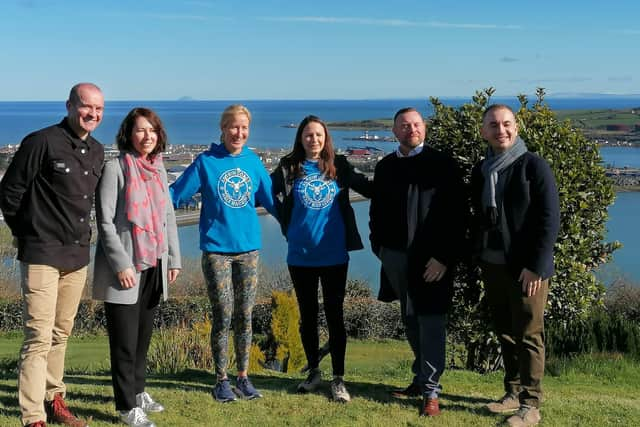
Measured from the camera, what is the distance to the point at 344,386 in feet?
17.7

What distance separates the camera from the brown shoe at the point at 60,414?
4578 mm

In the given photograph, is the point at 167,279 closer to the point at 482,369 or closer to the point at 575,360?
the point at 482,369

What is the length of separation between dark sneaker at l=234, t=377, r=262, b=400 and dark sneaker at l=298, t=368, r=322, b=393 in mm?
380

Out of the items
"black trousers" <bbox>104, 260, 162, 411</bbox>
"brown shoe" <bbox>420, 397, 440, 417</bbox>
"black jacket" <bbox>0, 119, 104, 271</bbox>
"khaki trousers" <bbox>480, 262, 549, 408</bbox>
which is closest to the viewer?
"black jacket" <bbox>0, 119, 104, 271</bbox>

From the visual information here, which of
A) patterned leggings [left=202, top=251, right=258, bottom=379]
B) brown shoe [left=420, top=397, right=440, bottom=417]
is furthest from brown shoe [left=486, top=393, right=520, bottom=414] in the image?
patterned leggings [left=202, top=251, right=258, bottom=379]

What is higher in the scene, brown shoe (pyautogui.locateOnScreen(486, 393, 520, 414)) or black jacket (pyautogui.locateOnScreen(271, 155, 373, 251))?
black jacket (pyautogui.locateOnScreen(271, 155, 373, 251))

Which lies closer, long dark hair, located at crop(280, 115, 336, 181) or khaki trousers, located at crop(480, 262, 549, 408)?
khaki trousers, located at crop(480, 262, 549, 408)

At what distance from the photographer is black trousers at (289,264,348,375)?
5.20m

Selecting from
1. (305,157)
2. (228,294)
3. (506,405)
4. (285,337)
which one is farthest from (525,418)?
(285,337)

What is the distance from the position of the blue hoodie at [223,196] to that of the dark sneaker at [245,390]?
1146 mm

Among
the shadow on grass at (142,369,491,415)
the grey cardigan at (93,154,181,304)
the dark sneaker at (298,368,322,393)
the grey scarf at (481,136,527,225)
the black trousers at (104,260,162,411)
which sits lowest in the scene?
the shadow on grass at (142,369,491,415)

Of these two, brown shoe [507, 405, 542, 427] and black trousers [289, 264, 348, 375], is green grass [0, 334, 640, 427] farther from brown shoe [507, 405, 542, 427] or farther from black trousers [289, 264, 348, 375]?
black trousers [289, 264, 348, 375]

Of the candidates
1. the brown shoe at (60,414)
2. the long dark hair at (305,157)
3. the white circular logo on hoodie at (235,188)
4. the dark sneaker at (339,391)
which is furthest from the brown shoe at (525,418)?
the brown shoe at (60,414)

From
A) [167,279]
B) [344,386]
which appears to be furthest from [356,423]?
[167,279]
